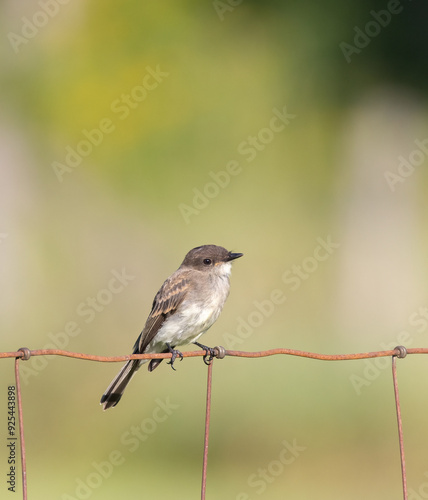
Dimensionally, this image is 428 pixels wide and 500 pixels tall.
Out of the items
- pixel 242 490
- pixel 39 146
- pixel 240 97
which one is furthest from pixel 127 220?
pixel 242 490

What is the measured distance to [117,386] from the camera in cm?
564

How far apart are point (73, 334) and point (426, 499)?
4.16 m

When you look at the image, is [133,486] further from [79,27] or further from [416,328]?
[79,27]

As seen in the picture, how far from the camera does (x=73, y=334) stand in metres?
10.6
